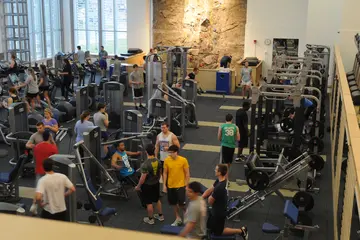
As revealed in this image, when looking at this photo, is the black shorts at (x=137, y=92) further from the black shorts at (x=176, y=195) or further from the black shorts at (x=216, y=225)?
the black shorts at (x=216, y=225)

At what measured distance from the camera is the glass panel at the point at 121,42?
2484 cm

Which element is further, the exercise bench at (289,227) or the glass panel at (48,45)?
the glass panel at (48,45)

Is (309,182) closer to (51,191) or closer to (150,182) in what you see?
(150,182)

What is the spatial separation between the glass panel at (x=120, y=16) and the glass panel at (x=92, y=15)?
108 cm

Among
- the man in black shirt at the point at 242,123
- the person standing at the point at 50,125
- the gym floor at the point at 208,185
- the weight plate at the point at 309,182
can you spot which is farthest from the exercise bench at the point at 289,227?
the person standing at the point at 50,125

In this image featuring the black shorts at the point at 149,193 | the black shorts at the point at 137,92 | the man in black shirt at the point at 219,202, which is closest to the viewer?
the man in black shirt at the point at 219,202

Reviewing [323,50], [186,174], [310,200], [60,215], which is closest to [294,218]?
[310,200]

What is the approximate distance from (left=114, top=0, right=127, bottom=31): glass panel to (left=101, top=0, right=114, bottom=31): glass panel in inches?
9.0

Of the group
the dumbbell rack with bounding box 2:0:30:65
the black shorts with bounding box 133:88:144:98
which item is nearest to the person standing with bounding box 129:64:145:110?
the black shorts with bounding box 133:88:144:98

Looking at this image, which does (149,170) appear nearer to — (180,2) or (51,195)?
(51,195)

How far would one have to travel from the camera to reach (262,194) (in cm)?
754

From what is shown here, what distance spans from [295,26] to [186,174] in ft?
52.1

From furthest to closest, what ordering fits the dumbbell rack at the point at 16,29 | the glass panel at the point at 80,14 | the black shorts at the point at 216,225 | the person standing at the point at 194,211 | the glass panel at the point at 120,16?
1. the glass panel at the point at 80,14
2. the glass panel at the point at 120,16
3. the dumbbell rack at the point at 16,29
4. the black shorts at the point at 216,225
5. the person standing at the point at 194,211


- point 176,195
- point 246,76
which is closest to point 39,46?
point 246,76
